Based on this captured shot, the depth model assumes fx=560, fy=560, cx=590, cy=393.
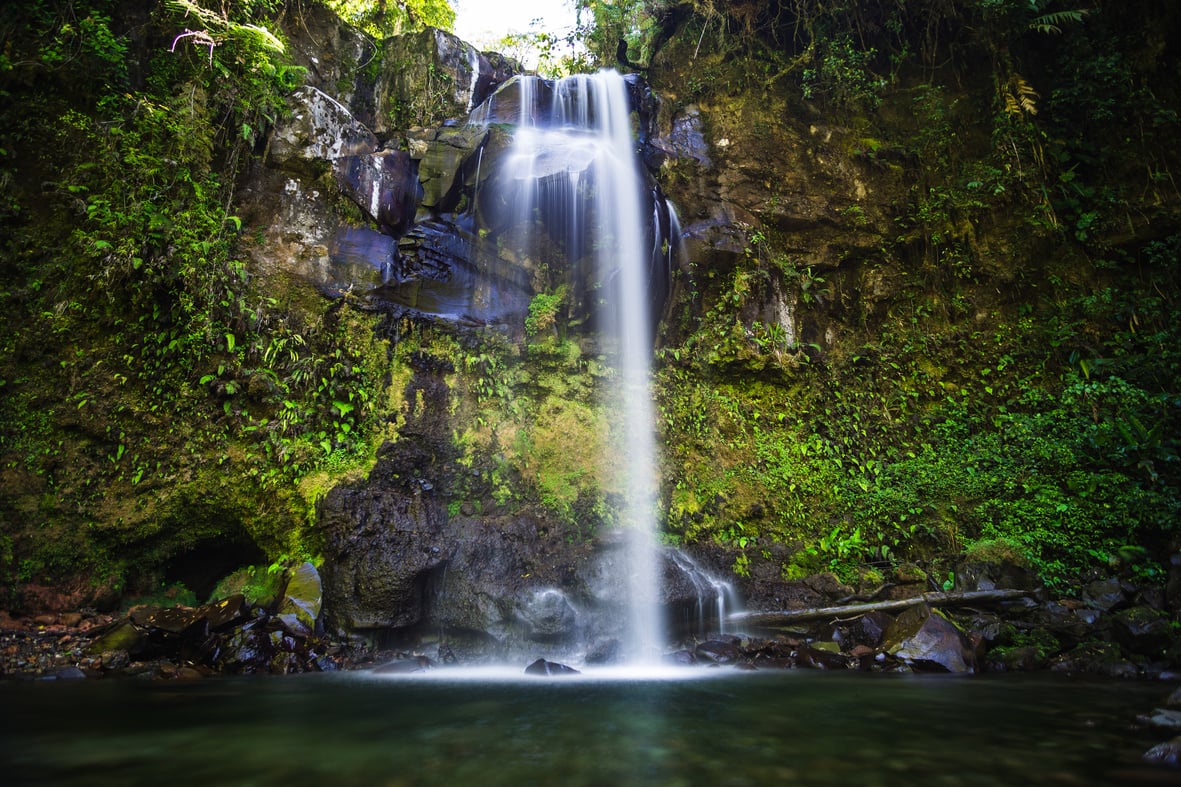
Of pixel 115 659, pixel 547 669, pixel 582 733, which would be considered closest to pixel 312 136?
pixel 115 659

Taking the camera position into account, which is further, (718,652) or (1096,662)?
(718,652)

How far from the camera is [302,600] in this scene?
6770mm

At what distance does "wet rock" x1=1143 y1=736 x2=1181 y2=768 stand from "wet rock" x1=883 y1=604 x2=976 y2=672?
3.33 metres

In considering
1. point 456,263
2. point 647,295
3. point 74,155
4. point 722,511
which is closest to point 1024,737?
point 722,511

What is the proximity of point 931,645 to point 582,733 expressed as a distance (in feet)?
14.9

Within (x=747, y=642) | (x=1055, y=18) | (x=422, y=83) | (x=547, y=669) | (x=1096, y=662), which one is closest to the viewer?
(x=1096, y=662)

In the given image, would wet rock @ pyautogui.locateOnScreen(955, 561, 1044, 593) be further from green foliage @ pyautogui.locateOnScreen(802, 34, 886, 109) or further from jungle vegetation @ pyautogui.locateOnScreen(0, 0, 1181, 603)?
green foliage @ pyautogui.locateOnScreen(802, 34, 886, 109)

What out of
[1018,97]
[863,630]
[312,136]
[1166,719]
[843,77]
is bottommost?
[863,630]

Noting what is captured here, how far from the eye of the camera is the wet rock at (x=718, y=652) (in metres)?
6.55

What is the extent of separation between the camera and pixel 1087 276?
9.38 metres

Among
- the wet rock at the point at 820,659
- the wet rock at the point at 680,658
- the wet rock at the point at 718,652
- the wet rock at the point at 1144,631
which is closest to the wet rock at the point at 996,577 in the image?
the wet rock at the point at 1144,631

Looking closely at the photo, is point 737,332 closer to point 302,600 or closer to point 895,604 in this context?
point 895,604

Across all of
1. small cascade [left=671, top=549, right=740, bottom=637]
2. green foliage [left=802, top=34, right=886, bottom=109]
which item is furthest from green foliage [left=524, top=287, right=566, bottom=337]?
green foliage [left=802, top=34, right=886, bottom=109]

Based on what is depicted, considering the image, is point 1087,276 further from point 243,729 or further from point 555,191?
point 243,729
